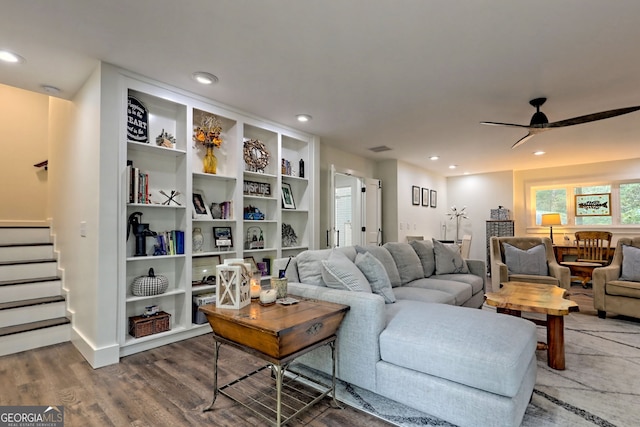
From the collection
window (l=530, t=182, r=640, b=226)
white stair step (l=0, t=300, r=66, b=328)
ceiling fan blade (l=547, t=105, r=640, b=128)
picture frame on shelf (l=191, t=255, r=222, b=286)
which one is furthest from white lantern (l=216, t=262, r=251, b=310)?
window (l=530, t=182, r=640, b=226)

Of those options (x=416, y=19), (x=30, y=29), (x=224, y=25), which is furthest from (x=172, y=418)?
(x=416, y=19)

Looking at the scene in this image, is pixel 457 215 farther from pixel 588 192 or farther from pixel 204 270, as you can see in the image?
pixel 204 270

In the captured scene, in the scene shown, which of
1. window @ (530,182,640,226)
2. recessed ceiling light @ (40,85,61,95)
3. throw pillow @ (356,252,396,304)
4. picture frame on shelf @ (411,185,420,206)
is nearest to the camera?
throw pillow @ (356,252,396,304)

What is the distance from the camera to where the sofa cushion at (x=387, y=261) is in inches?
128

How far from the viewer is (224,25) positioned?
7.00 feet

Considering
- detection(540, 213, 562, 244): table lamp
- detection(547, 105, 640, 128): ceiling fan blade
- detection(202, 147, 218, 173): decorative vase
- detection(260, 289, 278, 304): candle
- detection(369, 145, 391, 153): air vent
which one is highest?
detection(369, 145, 391, 153): air vent

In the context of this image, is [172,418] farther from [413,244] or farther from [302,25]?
[413,244]

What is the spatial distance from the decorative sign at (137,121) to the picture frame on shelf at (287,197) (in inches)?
71.0

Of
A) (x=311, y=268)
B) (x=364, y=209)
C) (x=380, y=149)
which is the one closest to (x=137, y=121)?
(x=311, y=268)

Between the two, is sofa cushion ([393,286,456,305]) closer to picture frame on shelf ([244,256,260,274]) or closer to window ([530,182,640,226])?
picture frame on shelf ([244,256,260,274])

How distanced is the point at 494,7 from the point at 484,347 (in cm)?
192

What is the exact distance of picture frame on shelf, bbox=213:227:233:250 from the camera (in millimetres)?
3591

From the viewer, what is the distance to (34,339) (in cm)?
295

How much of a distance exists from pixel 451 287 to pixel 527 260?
195cm
